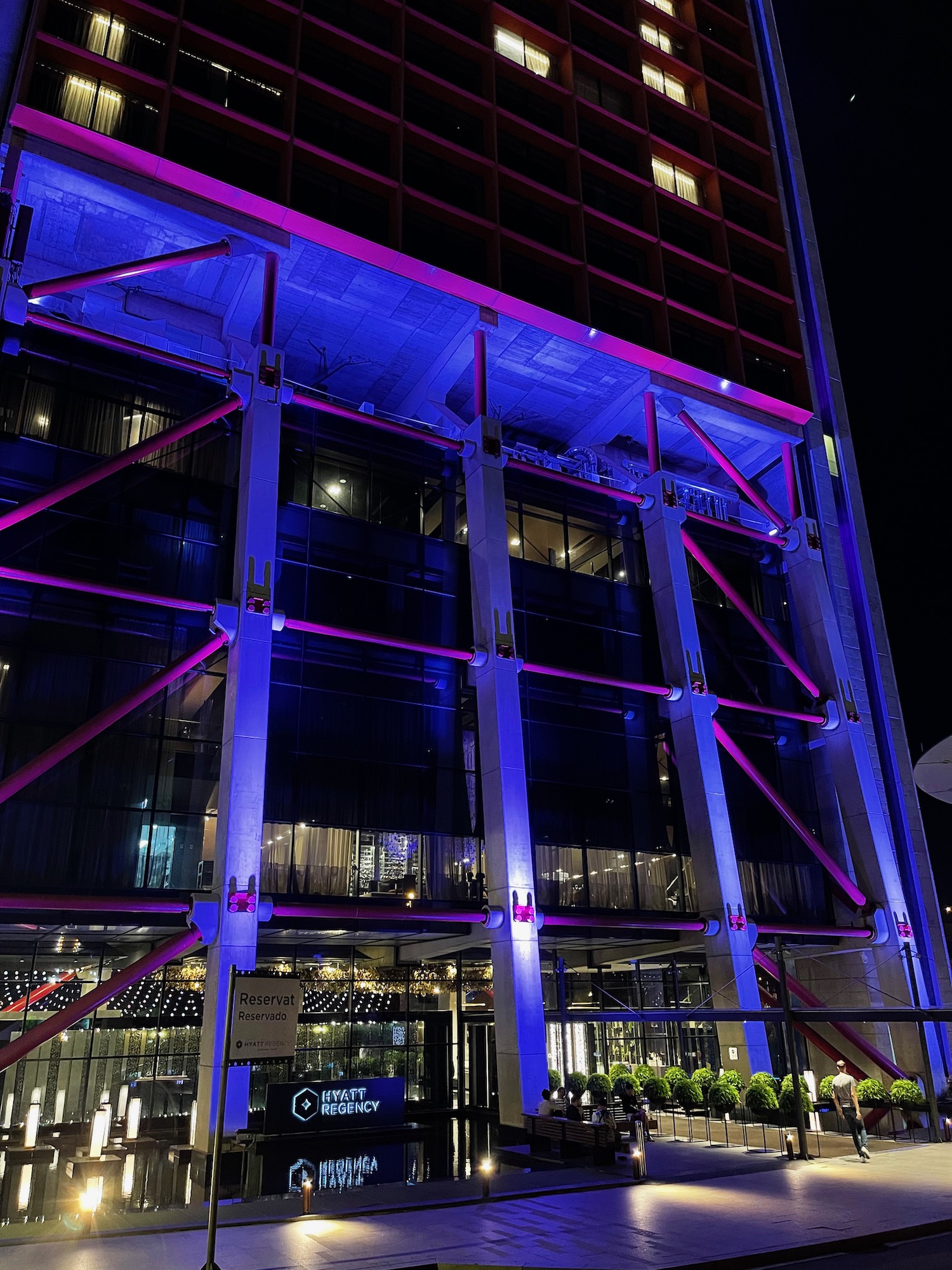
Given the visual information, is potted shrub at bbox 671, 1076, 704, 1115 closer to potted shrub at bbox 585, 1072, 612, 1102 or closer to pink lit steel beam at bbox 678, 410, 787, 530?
potted shrub at bbox 585, 1072, 612, 1102

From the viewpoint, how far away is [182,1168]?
74.1ft

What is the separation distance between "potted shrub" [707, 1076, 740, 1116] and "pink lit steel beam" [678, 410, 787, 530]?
24.5m

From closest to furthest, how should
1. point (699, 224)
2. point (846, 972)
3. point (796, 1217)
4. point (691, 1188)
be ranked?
1. point (796, 1217)
2. point (691, 1188)
3. point (846, 972)
4. point (699, 224)

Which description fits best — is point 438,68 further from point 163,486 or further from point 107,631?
point 107,631

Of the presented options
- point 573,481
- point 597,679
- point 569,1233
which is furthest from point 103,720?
point 573,481

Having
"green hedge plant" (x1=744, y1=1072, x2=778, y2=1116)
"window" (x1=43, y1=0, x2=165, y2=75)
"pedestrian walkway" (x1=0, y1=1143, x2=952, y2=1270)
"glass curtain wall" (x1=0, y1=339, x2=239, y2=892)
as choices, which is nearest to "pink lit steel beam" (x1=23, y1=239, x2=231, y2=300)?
"glass curtain wall" (x1=0, y1=339, x2=239, y2=892)

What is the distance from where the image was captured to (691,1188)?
18.7 m

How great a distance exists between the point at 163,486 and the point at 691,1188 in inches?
973

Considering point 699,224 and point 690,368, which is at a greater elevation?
point 699,224

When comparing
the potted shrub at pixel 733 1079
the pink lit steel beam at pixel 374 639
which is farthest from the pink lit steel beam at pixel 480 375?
the potted shrub at pixel 733 1079

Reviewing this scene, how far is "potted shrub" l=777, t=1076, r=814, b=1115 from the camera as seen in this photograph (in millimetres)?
25844

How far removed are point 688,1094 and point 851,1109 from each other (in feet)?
20.9

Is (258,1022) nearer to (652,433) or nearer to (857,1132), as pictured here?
(857,1132)

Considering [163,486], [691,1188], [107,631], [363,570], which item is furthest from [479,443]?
[691,1188]
